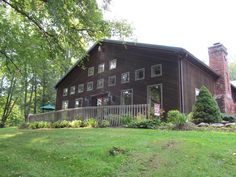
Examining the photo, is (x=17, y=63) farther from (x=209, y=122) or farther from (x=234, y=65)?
(x=234, y=65)

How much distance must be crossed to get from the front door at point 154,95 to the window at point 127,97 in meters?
1.63

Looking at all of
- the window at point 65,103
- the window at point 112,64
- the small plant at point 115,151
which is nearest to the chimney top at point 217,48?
the window at point 112,64

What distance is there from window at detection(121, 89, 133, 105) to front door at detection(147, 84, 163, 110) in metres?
1.63

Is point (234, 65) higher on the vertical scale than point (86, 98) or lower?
higher

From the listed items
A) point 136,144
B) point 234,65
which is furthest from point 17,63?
point 234,65

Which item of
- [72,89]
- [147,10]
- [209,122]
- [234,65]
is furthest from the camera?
[234,65]

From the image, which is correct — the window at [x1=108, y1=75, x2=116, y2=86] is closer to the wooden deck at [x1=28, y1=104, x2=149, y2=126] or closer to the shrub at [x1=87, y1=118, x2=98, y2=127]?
the wooden deck at [x1=28, y1=104, x2=149, y2=126]

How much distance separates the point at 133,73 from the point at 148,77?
5.03ft

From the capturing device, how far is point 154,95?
1442cm

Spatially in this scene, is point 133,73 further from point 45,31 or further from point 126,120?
point 45,31

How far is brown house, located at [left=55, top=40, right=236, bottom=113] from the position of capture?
13.4 m

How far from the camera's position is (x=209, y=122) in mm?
11133

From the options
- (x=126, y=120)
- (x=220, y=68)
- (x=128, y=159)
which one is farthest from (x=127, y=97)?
(x=128, y=159)

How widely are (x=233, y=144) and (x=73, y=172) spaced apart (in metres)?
4.32
